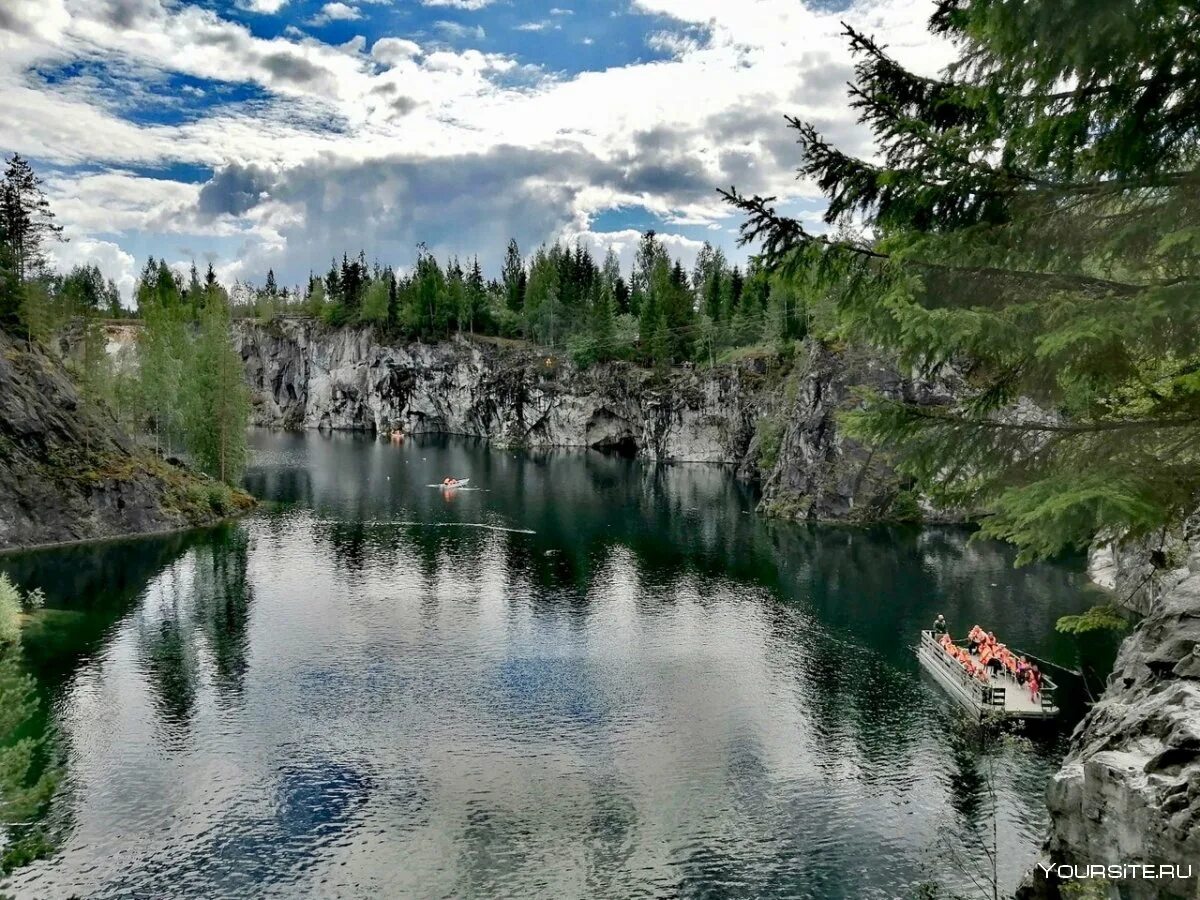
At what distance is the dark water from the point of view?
23.0 metres

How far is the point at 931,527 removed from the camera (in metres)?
75.9

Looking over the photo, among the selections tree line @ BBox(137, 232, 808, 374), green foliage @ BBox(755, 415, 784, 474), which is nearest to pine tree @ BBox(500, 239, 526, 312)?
tree line @ BBox(137, 232, 808, 374)

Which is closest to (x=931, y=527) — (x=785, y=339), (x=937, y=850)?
(x=785, y=339)

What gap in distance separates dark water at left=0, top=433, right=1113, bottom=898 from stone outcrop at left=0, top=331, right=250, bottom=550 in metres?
3.49

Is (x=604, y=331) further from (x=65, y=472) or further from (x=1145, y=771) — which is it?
(x=1145, y=771)

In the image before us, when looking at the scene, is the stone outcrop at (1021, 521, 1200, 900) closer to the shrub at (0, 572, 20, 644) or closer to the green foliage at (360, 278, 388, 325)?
the shrub at (0, 572, 20, 644)

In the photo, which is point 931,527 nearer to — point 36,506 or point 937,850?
point 937,850

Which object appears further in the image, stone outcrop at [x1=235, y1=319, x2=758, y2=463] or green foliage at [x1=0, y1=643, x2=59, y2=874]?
stone outcrop at [x1=235, y1=319, x2=758, y2=463]

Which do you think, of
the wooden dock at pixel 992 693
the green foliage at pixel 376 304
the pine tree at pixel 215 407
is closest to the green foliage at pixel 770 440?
the pine tree at pixel 215 407

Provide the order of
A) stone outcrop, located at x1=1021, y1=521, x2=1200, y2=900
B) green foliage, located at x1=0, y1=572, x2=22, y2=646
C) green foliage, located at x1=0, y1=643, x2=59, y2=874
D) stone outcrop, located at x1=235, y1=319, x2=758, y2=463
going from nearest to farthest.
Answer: stone outcrop, located at x1=1021, y1=521, x2=1200, y2=900
green foliage, located at x1=0, y1=643, x2=59, y2=874
green foliage, located at x1=0, y1=572, x2=22, y2=646
stone outcrop, located at x1=235, y1=319, x2=758, y2=463

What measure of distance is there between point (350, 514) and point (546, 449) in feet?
228

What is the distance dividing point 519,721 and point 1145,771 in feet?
79.6

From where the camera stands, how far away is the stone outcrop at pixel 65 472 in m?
58.3

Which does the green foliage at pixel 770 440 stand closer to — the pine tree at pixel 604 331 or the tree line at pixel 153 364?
the pine tree at pixel 604 331
